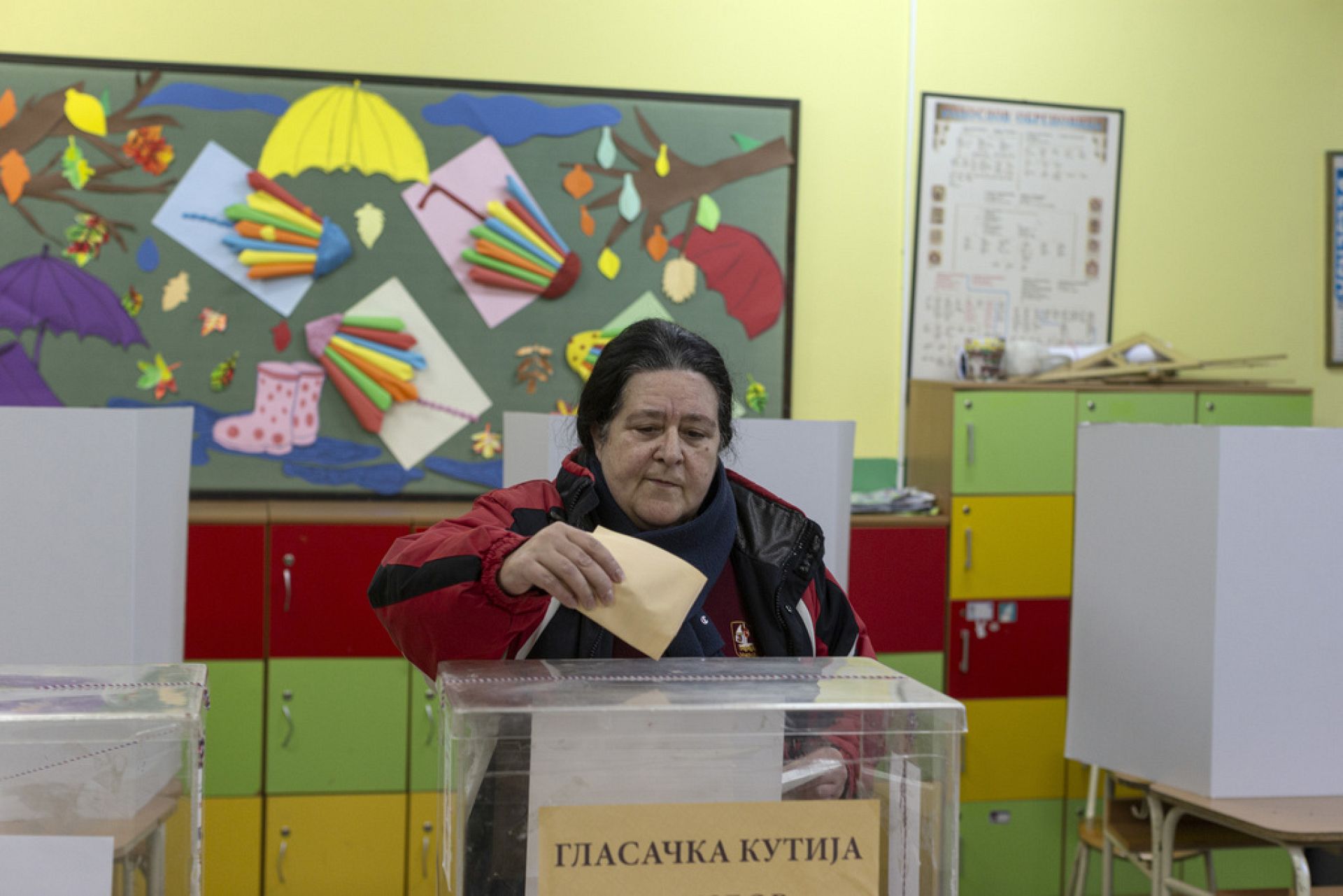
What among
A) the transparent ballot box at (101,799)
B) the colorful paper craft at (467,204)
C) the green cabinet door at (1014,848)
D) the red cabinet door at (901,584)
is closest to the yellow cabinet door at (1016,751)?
the green cabinet door at (1014,848)

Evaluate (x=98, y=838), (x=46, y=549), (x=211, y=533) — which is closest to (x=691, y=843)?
(x=98, y=838)

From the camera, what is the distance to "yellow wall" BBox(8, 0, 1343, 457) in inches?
154

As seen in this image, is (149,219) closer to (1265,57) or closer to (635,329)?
(635,329)

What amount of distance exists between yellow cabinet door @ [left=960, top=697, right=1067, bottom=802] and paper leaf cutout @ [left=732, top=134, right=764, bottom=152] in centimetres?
186

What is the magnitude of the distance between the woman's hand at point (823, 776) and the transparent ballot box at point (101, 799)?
0.36m

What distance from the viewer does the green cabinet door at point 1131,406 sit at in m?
3.98

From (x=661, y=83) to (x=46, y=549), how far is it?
260 cm

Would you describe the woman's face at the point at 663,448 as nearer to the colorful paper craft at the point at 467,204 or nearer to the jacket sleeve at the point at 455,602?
the jacket sleeve at the point at 455,602

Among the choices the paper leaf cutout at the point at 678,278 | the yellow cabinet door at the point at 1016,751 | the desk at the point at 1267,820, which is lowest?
the yellow cabinet door at the point at 1016,751

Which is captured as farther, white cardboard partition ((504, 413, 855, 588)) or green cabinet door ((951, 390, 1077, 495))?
green cabinet door ((951, 390, 1077, 495))

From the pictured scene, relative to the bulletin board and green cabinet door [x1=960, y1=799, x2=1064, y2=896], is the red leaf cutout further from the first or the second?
green cabinet door [x1=960, y1=799, x2=1064, y2=896]

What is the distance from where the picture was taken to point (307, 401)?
390cm

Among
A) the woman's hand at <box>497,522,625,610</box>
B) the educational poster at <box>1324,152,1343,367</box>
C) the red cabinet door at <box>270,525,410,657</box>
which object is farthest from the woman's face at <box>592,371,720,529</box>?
the educational poster at <box>1324,152,1343,367</box>

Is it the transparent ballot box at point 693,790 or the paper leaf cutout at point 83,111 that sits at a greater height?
the paper leaf cutout at point 83,111
